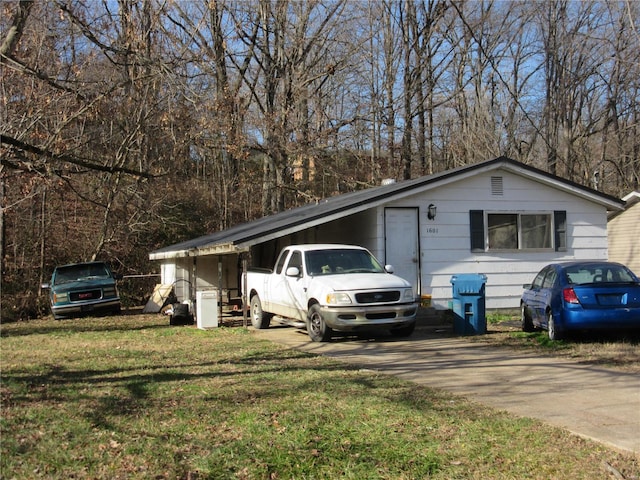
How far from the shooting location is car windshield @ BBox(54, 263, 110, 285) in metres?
20.0

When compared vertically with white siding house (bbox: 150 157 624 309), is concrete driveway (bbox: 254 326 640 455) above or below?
below

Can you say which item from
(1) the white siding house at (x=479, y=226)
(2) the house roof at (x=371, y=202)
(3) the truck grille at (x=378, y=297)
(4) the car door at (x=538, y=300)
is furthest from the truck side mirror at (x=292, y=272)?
(4) the car door at (x=538, y=300)

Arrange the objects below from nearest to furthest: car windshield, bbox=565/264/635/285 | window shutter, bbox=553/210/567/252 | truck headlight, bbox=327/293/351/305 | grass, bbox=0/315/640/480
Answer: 1. grass, bbox=0/315/640/480
2. car windshield, bbox=565/264/635/285
3. truck headlight, bbox=327/293/351/305
4. window shutter, bbox=553/210/567/252

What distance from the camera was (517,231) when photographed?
17.4 m

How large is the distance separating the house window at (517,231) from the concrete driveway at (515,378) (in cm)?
454

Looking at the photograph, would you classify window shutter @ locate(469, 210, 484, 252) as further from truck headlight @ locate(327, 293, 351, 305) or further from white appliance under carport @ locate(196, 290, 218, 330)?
white appliance under carport @ locate(196, 290, 218, 330)

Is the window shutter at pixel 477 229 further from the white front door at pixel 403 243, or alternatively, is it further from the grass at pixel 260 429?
the grass at pixel 260 429

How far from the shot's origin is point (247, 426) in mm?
6012

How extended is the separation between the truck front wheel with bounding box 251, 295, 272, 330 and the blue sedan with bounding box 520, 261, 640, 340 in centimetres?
629

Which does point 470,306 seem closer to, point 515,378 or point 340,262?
point 340,262

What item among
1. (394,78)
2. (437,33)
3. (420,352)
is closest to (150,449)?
(420,352)

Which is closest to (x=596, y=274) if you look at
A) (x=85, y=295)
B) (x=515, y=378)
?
(x=515, y=378)

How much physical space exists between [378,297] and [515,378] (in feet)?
12.5

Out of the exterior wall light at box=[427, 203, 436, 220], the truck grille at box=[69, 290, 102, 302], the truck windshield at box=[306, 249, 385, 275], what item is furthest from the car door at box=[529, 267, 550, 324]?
the truck grille at box=[69, 290, 102, 302]
